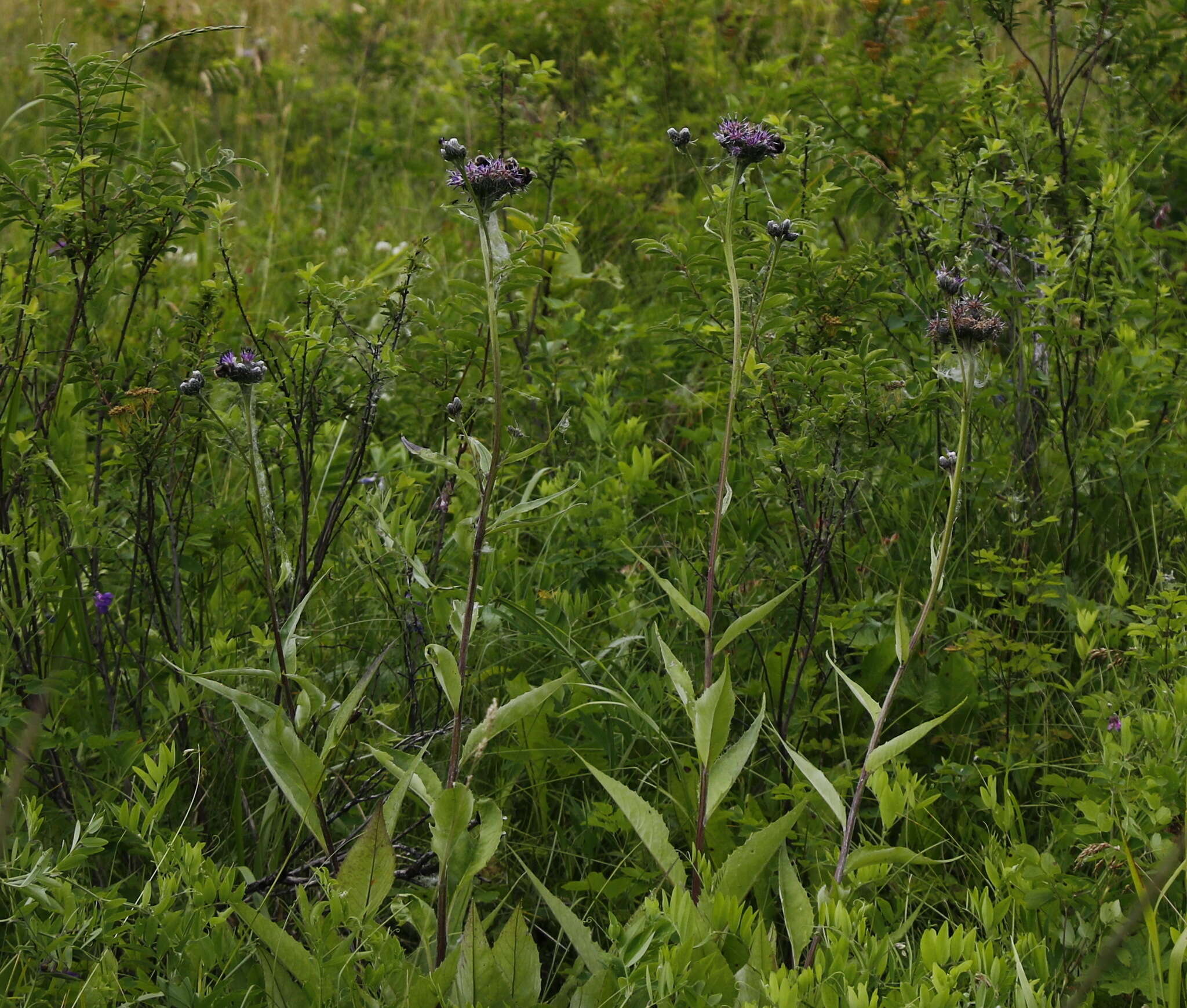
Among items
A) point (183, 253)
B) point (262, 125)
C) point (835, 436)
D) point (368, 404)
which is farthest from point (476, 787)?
point (262, 125)

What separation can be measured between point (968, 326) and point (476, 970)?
1057 mm

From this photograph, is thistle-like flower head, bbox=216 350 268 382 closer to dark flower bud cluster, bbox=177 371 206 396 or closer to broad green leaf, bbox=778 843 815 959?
dark flower bud cluster, bbox=177 371 206 396

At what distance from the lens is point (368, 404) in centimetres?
216

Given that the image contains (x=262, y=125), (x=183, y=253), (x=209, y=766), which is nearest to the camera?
(x=209, y=766)

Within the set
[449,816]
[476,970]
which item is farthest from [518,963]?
[449,816]

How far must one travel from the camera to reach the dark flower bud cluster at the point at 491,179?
155 cm

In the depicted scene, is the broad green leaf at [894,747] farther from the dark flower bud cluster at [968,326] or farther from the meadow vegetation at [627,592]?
the dark flower bud cluster at [968,326]

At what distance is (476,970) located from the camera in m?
1.47

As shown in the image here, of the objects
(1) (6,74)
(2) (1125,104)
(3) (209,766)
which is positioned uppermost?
(2) (1125,104)

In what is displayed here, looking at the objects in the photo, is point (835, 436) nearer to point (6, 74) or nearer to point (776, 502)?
point (776, 502)

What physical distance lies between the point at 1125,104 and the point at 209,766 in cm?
318

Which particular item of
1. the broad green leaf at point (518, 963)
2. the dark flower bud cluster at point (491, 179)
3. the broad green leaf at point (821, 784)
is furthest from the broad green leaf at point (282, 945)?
the dark flower bud cluster at point (491, 179)

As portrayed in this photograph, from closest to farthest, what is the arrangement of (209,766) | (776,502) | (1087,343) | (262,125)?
(209,766) < (776,502) < (1087,343) < (262,125)

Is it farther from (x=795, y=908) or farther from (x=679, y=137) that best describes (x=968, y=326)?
(x=795, y=908)
